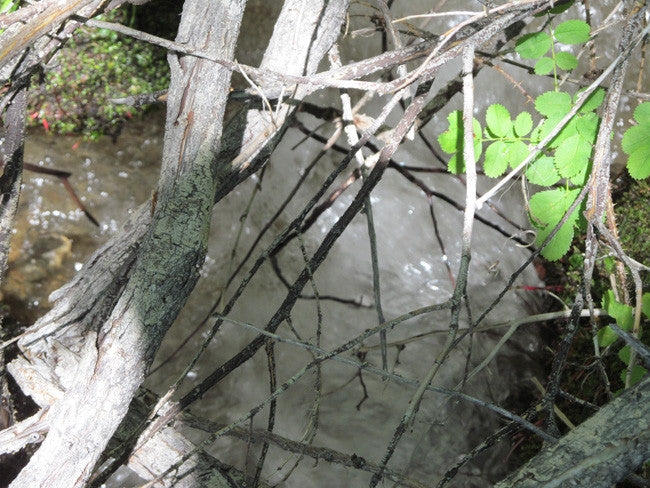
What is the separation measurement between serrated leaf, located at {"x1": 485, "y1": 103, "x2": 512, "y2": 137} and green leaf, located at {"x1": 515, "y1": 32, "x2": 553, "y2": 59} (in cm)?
27

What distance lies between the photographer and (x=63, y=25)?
2.14m

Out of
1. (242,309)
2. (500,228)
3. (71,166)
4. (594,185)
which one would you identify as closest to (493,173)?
(594,185)

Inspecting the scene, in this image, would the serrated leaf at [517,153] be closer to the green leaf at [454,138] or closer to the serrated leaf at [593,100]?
the green leaf at [454,138]

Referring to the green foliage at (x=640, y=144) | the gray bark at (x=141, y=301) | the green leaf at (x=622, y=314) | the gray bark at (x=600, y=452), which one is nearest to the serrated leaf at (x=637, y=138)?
the green foliage at (x=640, y=144)

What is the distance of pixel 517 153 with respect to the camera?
2094 mm

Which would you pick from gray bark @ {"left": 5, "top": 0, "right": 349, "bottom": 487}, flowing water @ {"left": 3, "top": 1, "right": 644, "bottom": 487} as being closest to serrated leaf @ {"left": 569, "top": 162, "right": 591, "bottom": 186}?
gray bark @ {"left": 5, "top": 0, "right": 349, "bottom": 487}

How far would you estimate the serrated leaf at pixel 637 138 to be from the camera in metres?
1.85

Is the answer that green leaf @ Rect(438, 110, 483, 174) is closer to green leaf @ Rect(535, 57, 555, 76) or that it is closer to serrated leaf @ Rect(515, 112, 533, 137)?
serrated leaf @ Rect(515, 112, 533, 137)

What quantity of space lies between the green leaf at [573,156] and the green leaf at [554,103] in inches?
4.8

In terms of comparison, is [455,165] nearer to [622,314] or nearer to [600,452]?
[622,314]

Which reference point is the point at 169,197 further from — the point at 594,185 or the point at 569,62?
the point at 569,62

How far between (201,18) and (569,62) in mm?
1502

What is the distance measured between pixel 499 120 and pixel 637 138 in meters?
0.51

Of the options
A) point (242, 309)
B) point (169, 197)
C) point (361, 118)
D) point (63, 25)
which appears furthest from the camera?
point (242, 309)
